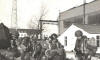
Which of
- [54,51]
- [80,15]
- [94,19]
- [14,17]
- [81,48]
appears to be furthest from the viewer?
[14,17]

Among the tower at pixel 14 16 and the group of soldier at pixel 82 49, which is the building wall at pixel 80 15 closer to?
the tower at pixel 14 16

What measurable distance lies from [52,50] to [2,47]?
113cm

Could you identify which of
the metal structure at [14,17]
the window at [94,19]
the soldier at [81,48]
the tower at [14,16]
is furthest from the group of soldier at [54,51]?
the tower at [14,16]

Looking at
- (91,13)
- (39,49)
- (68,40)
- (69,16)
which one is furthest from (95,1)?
(39,49)

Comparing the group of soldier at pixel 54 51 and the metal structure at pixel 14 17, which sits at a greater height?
the metal structure at pixel 14 17

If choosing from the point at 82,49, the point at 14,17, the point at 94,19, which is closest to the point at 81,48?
the point at 82,49

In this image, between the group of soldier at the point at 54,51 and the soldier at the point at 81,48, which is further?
the soldier at the point at 81,48

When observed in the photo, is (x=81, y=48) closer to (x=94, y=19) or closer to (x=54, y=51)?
(x=54, y=51)

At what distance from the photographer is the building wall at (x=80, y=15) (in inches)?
2517

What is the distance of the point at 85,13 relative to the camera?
226ft

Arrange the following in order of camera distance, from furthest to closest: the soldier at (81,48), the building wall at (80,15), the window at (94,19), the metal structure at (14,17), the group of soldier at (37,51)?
the metal structure at (14,17), the building wall at (80,15), the window at (94,19), the soldier at (81,48), the group of soldier at (37,51)

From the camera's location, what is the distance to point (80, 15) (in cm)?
7250

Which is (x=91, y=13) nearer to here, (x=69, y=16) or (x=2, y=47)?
(x=69, y=16)

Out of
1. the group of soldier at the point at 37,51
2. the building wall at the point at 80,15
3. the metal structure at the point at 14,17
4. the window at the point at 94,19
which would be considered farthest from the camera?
the metal structure at the point at 14,17
